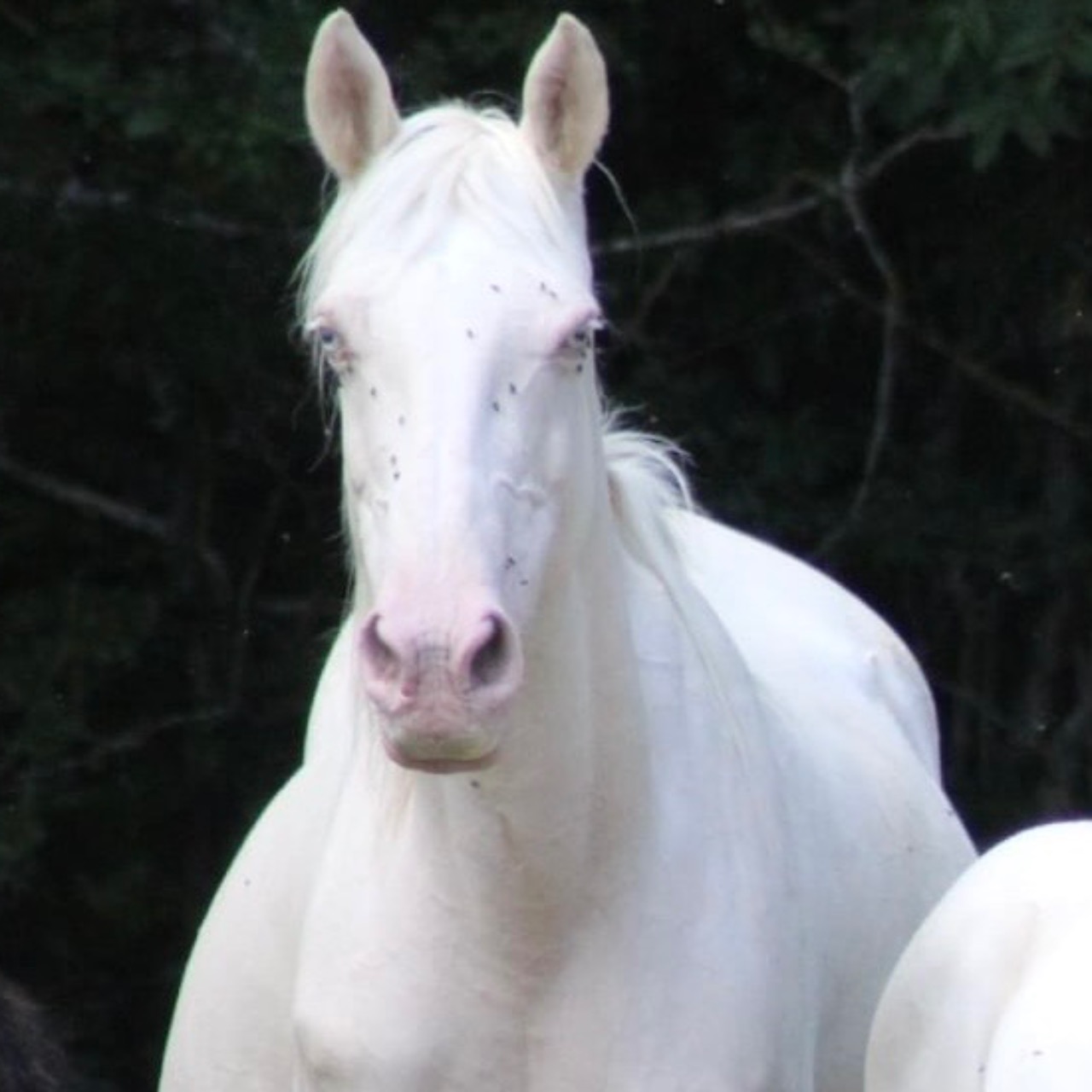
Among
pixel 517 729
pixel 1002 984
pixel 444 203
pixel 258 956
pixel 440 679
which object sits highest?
pixel 444 203

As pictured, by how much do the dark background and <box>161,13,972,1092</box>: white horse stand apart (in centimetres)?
230

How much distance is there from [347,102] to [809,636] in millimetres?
1419

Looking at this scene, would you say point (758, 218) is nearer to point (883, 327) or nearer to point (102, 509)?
point (883, 327)

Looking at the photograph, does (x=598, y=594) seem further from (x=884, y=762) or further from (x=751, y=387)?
(x=751, y=387)

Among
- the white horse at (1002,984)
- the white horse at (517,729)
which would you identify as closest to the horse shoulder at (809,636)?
the white horse at (517,729)

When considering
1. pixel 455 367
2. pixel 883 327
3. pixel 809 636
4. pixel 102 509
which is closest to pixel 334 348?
pixel 455 367

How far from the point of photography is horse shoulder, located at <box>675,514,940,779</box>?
15.3ft

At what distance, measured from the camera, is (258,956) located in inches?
166

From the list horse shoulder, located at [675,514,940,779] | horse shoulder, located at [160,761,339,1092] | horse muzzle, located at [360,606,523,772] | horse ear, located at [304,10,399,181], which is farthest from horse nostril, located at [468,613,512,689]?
horse shoulder, located at [675,514,940,779]

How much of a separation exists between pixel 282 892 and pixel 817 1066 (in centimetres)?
66

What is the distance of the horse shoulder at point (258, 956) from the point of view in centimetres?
412

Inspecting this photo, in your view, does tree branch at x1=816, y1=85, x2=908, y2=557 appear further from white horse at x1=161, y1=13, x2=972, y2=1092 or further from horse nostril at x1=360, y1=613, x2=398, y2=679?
horse nostril at x1=360, y1=613, x2=398, y2=679

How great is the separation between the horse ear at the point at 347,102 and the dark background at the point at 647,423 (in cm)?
250

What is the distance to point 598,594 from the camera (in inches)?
145
